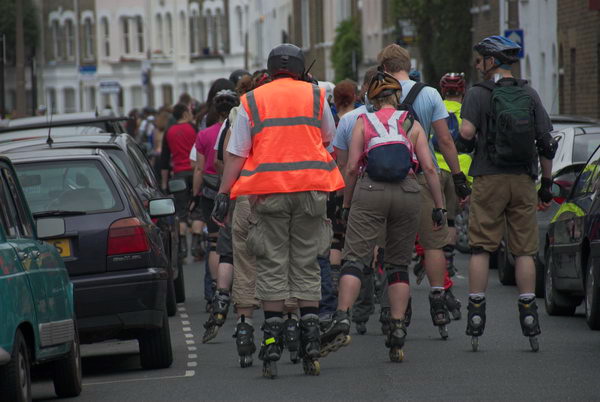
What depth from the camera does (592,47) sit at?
31000 mm

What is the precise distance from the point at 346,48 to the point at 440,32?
16.5 m

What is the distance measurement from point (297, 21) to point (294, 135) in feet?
215

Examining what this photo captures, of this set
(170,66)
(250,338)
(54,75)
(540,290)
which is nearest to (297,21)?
(170,66)

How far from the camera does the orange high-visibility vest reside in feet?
32.5

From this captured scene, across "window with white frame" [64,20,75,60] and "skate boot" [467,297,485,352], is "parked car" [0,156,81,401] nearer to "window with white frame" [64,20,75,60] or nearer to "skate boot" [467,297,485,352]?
"skate boot" [467,297,485,352]

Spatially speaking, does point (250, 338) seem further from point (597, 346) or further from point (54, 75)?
point (54, 75)

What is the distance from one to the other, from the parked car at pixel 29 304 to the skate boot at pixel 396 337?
1.91m

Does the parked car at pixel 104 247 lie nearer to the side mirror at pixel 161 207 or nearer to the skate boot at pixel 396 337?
the side mirror at pixel 161 207

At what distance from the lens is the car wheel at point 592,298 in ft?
38.9

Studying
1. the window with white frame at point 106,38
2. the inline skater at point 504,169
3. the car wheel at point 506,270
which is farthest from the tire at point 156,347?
the window with white frame at point 106,38

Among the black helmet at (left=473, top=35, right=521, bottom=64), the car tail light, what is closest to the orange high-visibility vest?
the car tail light

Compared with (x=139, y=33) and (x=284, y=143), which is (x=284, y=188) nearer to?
(x=284, y=143)

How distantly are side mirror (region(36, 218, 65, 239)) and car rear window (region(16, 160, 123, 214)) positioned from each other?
1.28 m

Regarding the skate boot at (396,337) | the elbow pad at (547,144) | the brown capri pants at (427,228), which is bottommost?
the skate boot at (396,337)
